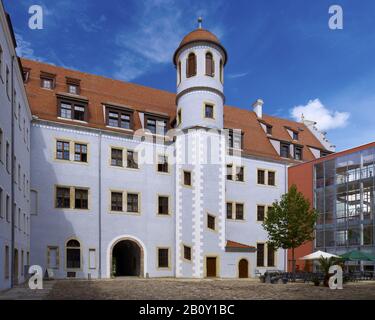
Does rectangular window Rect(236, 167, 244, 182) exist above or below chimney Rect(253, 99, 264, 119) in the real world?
below

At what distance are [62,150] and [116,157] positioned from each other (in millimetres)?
4280

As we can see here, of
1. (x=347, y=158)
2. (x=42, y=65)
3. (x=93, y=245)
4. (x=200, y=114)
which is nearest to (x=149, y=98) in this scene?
(x=200, y=114)

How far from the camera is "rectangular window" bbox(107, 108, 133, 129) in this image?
3884 cm

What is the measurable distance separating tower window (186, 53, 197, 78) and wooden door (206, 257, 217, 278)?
594 inches

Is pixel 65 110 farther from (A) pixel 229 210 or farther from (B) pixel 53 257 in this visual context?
(A) pixel 229 210

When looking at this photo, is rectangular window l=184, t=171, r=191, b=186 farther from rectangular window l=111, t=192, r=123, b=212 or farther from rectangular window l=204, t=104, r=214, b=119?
rectangular window l=111, t=192, r=123, b=212

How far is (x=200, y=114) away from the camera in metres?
39.6

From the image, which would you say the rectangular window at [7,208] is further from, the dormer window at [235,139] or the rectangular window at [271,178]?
the rectangular window at [271,178]

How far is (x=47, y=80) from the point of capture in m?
38.8

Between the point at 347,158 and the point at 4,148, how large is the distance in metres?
28.9

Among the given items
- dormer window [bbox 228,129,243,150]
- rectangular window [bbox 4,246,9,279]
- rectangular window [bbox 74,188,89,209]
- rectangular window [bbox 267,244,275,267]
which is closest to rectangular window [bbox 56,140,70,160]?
rectangular window [bbox 74,188,89,209]

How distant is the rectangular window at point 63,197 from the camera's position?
35281 millimetres

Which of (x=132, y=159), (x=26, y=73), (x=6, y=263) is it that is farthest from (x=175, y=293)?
(x=26, y=73)

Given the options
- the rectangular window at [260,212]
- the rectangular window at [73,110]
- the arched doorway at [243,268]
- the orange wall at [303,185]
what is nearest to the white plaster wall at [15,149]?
the rectangular window at [73,110]
